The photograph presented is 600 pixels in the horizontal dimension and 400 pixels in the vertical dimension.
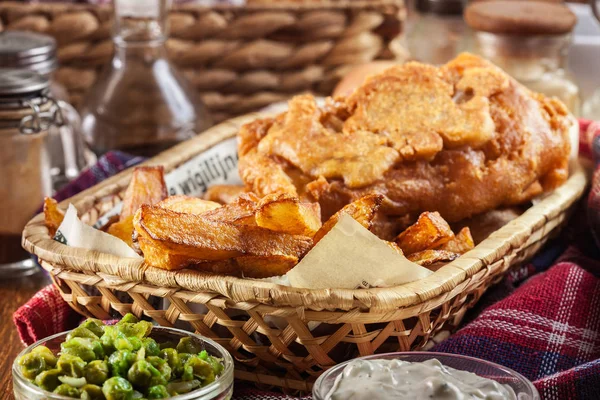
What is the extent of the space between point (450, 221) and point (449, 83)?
0.41 meters

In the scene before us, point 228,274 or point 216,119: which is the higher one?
point 228,274

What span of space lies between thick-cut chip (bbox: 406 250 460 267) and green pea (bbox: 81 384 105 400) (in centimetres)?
66

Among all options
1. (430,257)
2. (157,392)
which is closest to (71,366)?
(157,392)

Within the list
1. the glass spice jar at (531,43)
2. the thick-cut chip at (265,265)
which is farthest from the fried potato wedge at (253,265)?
the glass spice jar at (531,43)

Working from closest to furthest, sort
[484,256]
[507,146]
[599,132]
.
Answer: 1. [484,256]
2. [507,146]
3. [599,132]

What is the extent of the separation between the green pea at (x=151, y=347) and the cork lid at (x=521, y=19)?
1764mm

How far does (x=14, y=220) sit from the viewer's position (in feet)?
7.30

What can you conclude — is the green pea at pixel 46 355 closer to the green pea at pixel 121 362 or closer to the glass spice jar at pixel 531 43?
the green pea at pixel 121 362

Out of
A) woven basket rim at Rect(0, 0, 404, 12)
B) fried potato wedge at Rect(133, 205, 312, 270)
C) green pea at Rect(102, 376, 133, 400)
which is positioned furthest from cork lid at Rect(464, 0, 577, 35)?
green pea at Rect(102, 376, 133, 400)

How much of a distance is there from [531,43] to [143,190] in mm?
1476

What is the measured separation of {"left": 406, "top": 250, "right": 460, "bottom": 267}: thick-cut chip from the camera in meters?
1.67

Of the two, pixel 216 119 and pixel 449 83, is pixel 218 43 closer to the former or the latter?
pixel 216 119

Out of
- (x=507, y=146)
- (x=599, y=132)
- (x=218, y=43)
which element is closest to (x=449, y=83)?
(x=507, y=146)

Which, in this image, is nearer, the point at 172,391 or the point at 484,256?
the point at 172,391
